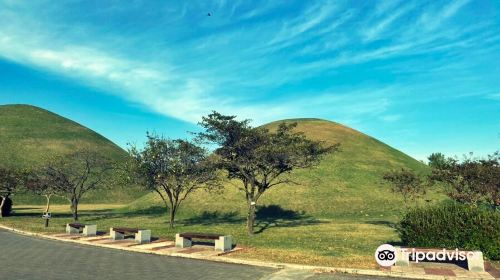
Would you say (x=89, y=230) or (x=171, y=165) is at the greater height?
(x=171, y=165)

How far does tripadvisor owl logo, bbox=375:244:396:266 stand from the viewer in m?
17.2

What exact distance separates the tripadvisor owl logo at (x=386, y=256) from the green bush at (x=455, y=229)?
4.00 m

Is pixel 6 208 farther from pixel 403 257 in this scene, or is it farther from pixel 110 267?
pixel 403 257

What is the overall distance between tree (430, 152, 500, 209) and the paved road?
22213 millimetres

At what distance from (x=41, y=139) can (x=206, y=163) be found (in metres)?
96.0

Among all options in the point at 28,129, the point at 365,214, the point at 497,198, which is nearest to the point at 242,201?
the point at 365,214

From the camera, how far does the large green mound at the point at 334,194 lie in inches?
2215

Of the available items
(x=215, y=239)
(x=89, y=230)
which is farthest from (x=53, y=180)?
(x=215, y=239)

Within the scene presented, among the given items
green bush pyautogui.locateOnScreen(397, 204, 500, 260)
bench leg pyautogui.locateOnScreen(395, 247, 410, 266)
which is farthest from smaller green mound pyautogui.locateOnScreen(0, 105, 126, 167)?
bench leg pyautogui.locateOnScreen(395, 247, 410, 266)

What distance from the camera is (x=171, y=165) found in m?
39.9

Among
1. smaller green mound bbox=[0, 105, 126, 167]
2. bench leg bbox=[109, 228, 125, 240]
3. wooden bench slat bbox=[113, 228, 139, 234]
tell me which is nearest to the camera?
wooden bench slat bbox=[113, 228, 139, 234]

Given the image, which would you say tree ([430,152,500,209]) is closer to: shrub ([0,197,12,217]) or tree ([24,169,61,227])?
tree ([24,169,61,227])

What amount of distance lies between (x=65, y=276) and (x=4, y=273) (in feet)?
8.31

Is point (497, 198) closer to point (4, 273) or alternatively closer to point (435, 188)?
point (4, 273)
